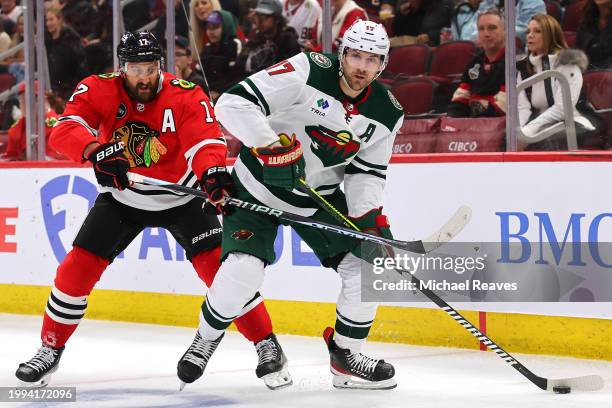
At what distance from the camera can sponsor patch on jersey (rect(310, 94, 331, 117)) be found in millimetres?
3332

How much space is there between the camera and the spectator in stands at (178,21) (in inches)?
209

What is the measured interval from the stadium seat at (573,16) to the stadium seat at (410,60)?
0.63 m

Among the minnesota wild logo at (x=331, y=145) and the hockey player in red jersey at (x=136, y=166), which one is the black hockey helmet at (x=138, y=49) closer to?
the hockey player in red jersey at (x=136, y=166)

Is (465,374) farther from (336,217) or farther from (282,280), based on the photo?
(282,280)

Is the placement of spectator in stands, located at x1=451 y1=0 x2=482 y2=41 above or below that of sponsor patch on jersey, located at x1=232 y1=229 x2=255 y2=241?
above

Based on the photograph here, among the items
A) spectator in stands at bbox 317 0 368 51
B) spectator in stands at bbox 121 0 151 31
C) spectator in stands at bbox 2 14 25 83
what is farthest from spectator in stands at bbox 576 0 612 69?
spectator in stands at bbox 2 14 25 83

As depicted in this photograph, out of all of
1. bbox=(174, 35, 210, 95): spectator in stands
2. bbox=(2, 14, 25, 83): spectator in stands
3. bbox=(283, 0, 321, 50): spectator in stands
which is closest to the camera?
bbox=(283, 0, 321, 50): spectator in stands

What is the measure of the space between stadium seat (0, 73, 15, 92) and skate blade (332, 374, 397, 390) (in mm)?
3103

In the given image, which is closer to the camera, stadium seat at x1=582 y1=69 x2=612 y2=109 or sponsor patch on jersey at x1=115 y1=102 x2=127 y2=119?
sponsor patch on jersey at x1=115 y1=102 x2=127 y2=119

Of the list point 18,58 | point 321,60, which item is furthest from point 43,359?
point 18,58

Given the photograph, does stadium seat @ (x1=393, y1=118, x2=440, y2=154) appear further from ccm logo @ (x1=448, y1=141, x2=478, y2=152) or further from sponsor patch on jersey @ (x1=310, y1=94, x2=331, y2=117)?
sponsor patch on jersey @ (x1=310, y1=94, x2=331, y2=117)

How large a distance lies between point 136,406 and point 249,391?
40 centimetres

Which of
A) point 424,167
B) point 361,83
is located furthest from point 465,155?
point 361,83

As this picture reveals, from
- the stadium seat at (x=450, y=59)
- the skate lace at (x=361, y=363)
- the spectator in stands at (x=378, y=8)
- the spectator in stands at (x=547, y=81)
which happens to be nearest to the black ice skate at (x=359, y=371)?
the skate lace at (x=361, y=363)
